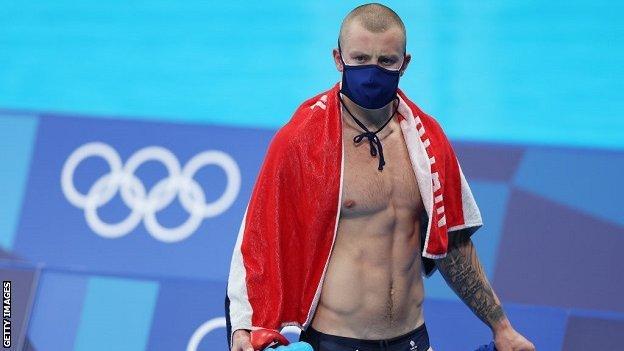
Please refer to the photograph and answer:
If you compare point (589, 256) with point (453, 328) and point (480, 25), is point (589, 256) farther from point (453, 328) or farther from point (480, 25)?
point (480, 25)

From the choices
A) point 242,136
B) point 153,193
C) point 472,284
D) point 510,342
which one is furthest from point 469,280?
point 153,193

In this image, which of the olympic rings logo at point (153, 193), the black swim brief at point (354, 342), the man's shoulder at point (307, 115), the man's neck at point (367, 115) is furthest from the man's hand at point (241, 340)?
the olympic rings logo at point (153, 193)

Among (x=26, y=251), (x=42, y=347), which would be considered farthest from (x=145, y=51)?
(x=42, y=347)

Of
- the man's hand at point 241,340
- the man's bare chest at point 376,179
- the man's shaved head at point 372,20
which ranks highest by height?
the man's shaved head at point 372,20

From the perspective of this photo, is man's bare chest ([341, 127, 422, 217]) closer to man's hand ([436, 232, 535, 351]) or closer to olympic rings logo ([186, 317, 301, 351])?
man's hand ([436, 232, 535, 351])

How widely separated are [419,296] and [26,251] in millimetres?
2019

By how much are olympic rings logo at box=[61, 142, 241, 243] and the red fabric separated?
1544mm

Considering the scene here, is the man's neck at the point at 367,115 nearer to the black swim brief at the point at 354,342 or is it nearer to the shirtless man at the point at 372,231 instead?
the shirtless man at the point at 372,231

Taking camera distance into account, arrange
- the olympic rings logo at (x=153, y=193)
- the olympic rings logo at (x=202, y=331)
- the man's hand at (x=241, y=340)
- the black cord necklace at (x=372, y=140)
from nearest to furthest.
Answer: the man's hand at (x=241, y=340) < the black cord necklace at (x=372, y=140) < the olympic rings logo at (x=202, y=331) < the olympic rings logo at (x=153, y=193)

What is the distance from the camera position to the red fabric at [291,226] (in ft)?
9.69

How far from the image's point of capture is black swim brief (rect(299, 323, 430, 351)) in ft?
10.1

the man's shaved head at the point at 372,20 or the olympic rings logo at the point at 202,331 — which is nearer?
the man's shaved head at the point at 372,20

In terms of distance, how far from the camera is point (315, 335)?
3117 mm
